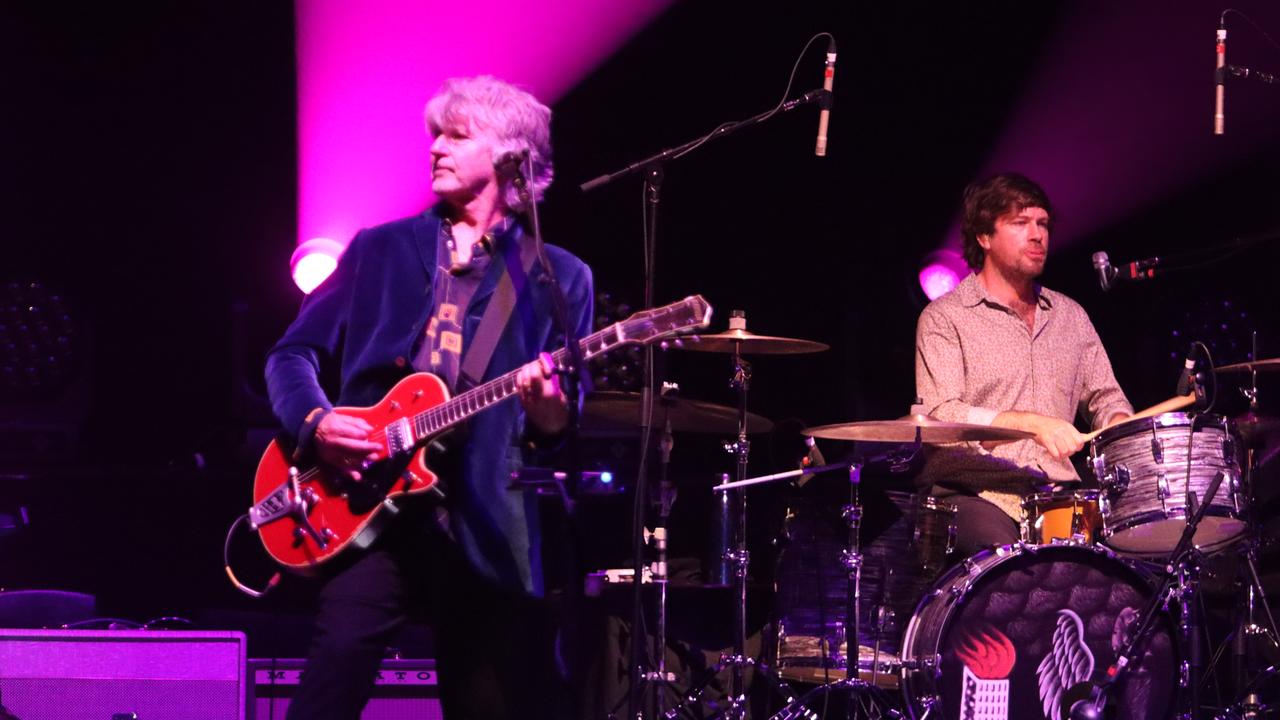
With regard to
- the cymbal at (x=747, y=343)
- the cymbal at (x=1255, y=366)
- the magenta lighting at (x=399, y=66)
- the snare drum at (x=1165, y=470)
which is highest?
the magenta lighting at (x=399, y=66)

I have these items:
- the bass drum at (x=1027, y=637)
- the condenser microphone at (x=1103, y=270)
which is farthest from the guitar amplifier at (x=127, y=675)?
the condenser microphone at (x=1103, y=270)

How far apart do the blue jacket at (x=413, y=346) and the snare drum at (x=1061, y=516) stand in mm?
2143

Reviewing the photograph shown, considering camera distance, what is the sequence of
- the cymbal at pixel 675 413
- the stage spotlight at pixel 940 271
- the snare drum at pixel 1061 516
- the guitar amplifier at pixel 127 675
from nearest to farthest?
the guitar amplifier at pixel 127 675, the snare drum at pixel 1061 516, the cymbal at pixel 675 413, the stage spotlight at pixel 940 271

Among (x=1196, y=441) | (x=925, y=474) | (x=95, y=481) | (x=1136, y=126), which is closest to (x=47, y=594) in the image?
(x=95, y=481)

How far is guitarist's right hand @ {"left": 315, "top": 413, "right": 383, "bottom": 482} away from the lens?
9.60 ft

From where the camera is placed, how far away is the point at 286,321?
707cm

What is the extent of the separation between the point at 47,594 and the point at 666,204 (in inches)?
144

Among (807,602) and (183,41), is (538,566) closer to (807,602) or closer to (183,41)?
(807,602)

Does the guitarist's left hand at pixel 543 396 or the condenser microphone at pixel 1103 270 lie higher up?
the condenser microphone at pixel 1103 270

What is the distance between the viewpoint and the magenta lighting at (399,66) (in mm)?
6043

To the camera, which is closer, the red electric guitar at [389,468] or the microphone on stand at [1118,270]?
the red electric guitar at [389,468]

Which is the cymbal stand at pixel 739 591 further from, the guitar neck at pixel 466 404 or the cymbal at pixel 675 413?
the guitar neck at pixel 466 404

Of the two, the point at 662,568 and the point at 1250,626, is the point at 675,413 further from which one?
the point at 1250,626

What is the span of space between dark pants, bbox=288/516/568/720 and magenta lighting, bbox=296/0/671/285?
3.49 metres
